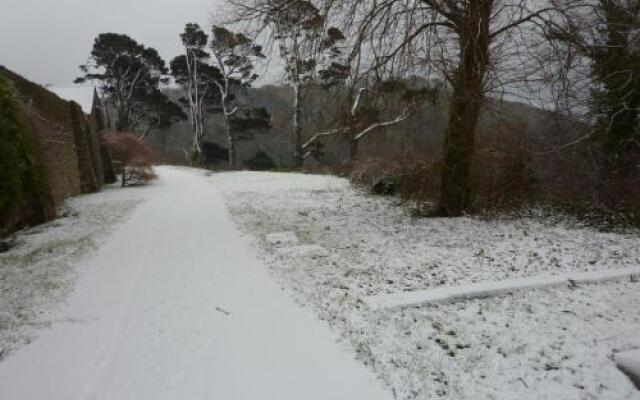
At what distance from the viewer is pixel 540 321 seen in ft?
13.4

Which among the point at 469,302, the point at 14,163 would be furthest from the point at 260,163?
the point at 469,302

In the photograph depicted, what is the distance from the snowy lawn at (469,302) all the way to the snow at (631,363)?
0.06 m

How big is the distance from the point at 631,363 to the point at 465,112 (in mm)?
5679

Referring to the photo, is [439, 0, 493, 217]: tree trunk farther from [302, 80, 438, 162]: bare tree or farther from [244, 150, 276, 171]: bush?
[244, 150, 276, 171]: bush

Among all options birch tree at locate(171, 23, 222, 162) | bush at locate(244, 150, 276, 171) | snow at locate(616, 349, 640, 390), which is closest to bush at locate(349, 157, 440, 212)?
snow at locate(616, 349, 640, 390)

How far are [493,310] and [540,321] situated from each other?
469mm

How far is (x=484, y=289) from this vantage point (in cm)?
475

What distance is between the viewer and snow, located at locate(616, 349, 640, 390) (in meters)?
3.12

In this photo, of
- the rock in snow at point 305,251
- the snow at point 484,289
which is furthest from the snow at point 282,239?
the snow at point 484,289

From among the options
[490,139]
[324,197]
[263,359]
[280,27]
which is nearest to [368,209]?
[324,197]

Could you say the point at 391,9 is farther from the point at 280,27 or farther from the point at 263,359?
the point at 263,359

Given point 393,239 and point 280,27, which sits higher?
point 280,27

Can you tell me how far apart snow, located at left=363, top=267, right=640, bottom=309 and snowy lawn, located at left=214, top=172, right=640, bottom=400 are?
0.10 meters

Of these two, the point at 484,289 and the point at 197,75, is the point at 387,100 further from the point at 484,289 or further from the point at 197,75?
the point at 197,75
